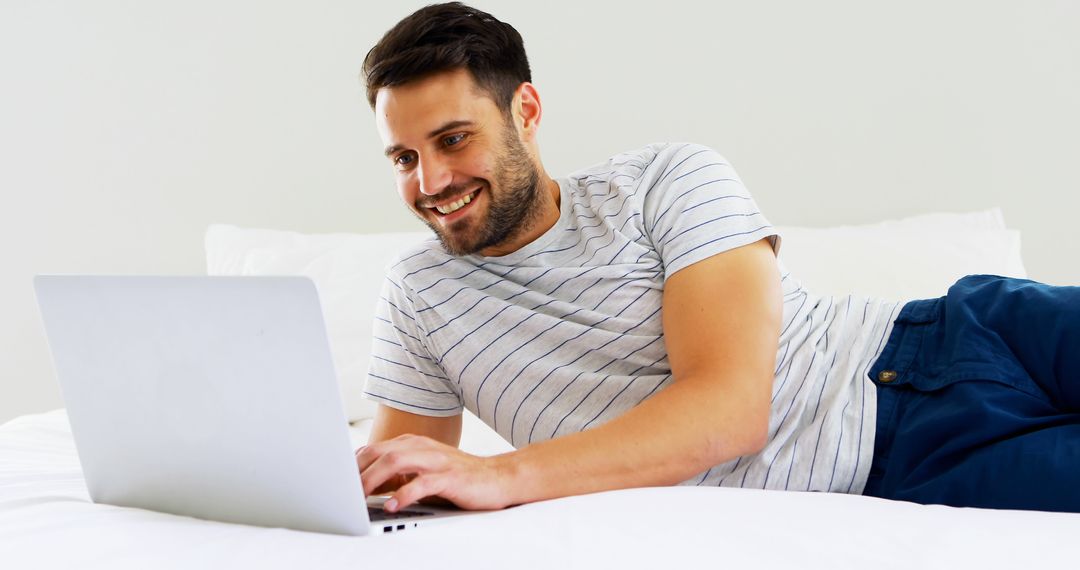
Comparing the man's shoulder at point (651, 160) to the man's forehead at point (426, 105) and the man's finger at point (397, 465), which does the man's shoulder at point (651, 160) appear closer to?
the man's forehead at point (426, 105)

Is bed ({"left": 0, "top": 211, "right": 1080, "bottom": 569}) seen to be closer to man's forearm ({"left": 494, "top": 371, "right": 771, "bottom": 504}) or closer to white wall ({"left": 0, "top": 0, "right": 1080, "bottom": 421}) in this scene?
man's forearm ({"left": 494, "top": 371, "right": 771, "bottom": 504})

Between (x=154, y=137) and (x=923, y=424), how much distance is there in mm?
1928

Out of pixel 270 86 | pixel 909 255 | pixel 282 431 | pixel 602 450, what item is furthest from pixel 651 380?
pixel 270 86

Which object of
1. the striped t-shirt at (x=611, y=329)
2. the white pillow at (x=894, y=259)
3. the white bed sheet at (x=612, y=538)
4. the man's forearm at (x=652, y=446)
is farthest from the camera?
the white pillow at (x=894, y=259)

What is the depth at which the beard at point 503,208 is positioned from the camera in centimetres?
132

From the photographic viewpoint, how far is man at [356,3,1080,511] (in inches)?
40.6

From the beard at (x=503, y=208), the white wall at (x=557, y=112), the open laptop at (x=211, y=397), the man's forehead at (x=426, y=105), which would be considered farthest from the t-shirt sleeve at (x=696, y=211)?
the white wall at (x=557, y=112)

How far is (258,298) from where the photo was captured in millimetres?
735

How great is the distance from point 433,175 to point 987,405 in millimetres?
692

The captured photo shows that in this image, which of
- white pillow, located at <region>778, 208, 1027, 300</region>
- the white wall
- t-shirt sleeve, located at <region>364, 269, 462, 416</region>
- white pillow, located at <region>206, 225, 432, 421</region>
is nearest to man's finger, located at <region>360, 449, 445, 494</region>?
t-shirt sleeve, located at <region>364, 269, 462, 416</region>

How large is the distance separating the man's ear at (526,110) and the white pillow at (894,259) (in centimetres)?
67

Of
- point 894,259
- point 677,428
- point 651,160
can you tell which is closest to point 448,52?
point 651,160

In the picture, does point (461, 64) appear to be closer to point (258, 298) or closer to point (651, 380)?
point (651, 380)

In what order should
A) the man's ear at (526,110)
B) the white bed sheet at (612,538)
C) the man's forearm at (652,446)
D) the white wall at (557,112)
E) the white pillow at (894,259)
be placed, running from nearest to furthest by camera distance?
the white bed sheet at (612,538)
the man's forearm at (652,446)
the man's ear at (526,110)
the white pillow at (894,259)
the white wall at (557,112)
